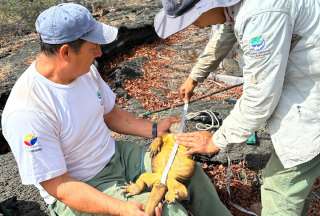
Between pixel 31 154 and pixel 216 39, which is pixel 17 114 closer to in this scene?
pixel 31 154

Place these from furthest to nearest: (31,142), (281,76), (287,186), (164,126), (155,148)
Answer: (164,126)
(155,148)
(287,186)
(31,142)
(281,76)

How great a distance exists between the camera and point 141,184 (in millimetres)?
2512

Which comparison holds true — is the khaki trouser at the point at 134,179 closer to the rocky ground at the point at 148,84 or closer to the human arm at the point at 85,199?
the human arm at the point at 85,199

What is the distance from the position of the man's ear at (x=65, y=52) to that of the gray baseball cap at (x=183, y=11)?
47 centimetres

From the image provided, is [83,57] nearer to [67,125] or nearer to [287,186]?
[67,125]

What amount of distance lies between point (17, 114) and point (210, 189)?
122 centimetres

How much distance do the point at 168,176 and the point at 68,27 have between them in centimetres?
96

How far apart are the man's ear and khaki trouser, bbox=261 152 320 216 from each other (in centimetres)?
125

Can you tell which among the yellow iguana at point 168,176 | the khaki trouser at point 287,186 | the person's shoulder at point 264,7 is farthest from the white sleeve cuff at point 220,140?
the person's shoulder at point 264,7

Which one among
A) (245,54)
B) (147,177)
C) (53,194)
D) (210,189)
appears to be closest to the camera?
(245,54)

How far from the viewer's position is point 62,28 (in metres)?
2.22

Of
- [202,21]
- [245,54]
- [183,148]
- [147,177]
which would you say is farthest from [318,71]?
[147,177]

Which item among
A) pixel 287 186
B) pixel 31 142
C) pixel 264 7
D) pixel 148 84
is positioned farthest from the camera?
pixel 148 84

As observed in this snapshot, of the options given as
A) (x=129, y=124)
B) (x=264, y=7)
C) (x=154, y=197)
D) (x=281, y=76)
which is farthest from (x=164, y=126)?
(x=264, y=7)
